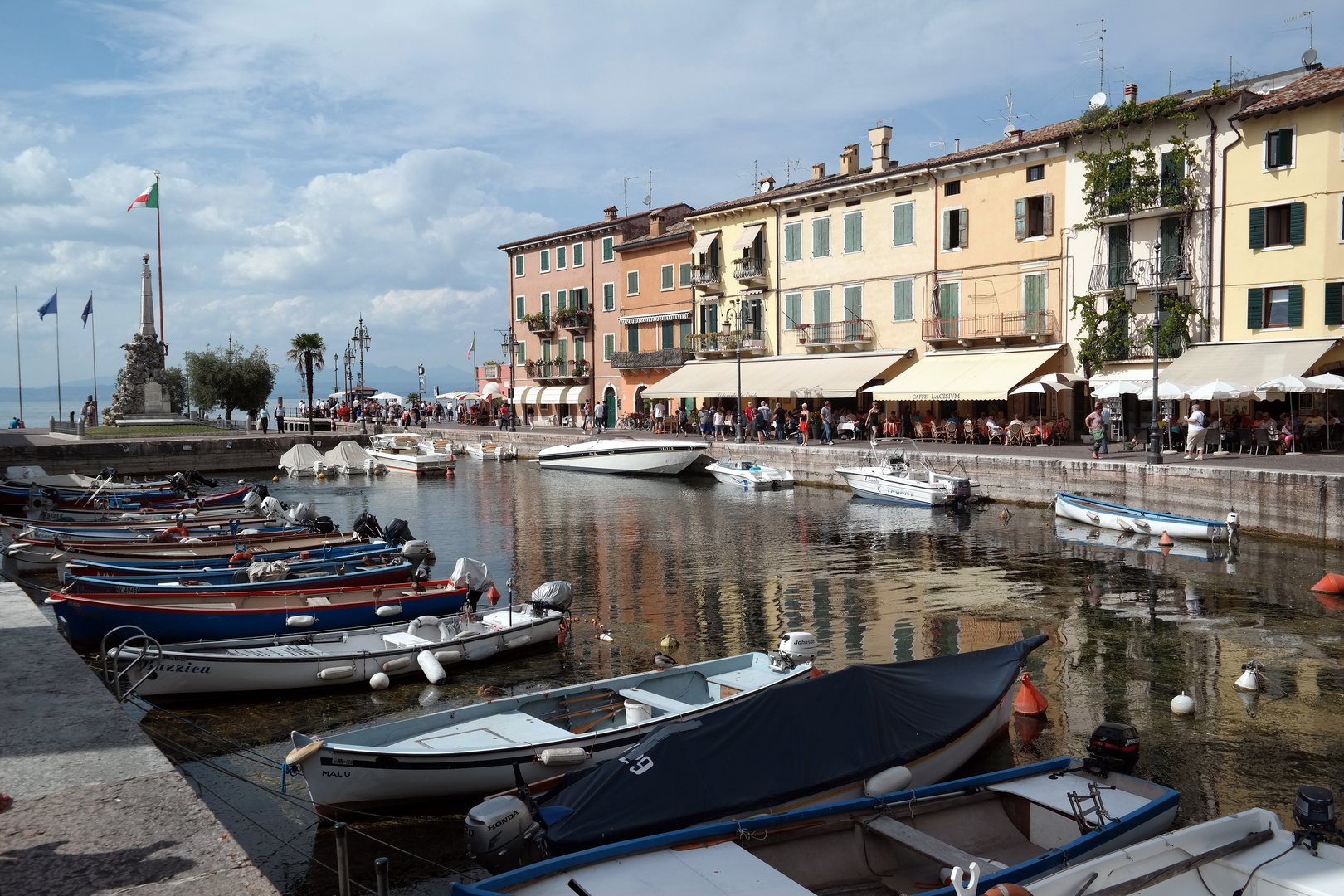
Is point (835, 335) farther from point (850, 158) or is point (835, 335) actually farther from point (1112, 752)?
point (1112, 752)

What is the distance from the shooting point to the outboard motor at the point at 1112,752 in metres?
7.68

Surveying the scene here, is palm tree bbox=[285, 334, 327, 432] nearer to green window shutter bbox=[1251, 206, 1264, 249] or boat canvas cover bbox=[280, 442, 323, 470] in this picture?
boat canvas cover bbox=[280, 442, 323, 470]

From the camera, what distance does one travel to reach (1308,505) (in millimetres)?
21938

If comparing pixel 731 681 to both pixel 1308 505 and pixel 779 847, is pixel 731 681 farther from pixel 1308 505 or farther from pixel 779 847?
pixel 1308 505

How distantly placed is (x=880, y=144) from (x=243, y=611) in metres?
36.7

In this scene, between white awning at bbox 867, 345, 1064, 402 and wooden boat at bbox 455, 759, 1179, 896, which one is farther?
white awning at bbox 867, 345, 1064, 402

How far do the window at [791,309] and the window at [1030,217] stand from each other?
11028 mm

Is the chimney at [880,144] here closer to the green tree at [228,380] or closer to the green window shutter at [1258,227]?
the green window shutter at [1258,227]

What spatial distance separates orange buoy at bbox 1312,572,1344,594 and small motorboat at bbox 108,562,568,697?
13322mm

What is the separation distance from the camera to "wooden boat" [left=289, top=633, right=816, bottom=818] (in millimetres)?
8312

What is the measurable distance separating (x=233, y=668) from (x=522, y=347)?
2045 inches

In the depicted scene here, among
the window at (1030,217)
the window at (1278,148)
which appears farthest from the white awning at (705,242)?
the window at (1278,148)

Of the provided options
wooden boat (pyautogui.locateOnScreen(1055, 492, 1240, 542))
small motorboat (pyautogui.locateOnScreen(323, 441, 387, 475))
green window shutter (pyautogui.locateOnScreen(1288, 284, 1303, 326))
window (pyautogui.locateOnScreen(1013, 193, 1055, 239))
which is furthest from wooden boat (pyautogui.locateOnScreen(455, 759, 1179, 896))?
small motorboat (pyautogui.locateOnScreen(323, 441, 387, 475))

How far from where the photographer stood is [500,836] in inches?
275
